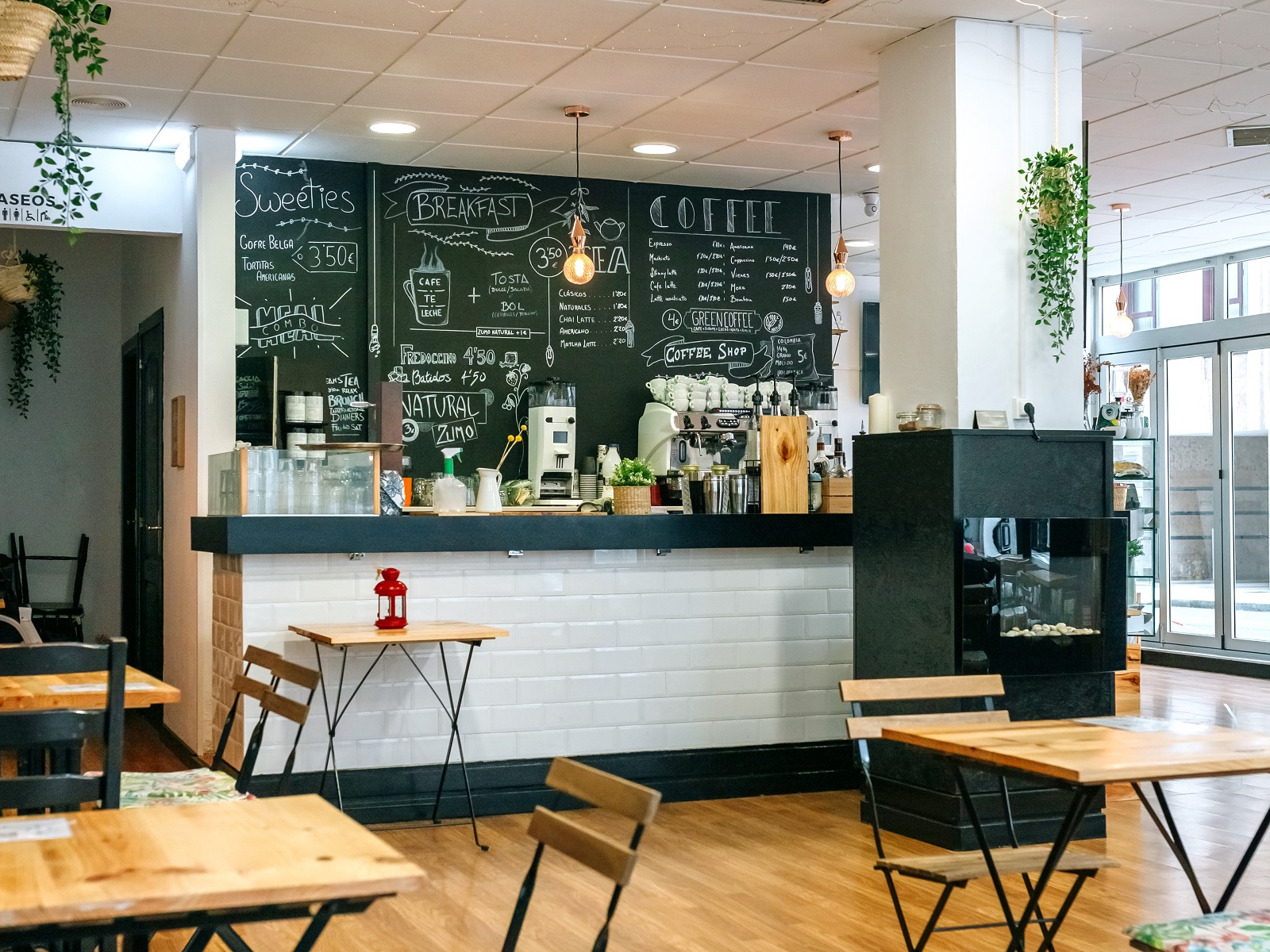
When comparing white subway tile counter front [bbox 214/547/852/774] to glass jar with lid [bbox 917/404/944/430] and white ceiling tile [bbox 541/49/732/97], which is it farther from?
white ceiling tile [bbox 541/49/732/97]

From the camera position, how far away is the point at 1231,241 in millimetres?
10219

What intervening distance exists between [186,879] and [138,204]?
6246 mm

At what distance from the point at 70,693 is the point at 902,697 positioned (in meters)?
2.10

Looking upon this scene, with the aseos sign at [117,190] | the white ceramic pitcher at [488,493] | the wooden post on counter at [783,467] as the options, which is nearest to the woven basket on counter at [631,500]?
the wooden post on counter at [783,467]

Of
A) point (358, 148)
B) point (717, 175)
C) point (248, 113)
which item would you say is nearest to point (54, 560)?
point (358, 148)

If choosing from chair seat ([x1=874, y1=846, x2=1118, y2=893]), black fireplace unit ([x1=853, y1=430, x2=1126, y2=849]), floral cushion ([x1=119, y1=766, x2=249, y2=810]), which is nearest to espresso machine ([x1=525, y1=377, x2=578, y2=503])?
black fireplace unit ([x1=853, y1=430, x2=1126, y2=849])

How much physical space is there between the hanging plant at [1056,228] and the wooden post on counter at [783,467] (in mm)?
1270

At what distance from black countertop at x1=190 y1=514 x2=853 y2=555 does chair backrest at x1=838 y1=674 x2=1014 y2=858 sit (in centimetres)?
229

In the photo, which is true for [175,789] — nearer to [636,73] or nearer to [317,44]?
[317,44]

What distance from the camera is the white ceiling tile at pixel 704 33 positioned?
5.29 metres

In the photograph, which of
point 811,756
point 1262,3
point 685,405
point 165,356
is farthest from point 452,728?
point 1262,3

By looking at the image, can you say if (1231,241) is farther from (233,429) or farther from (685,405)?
(233,429)

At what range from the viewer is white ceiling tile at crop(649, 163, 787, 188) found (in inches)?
312

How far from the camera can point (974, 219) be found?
17.4 ft
